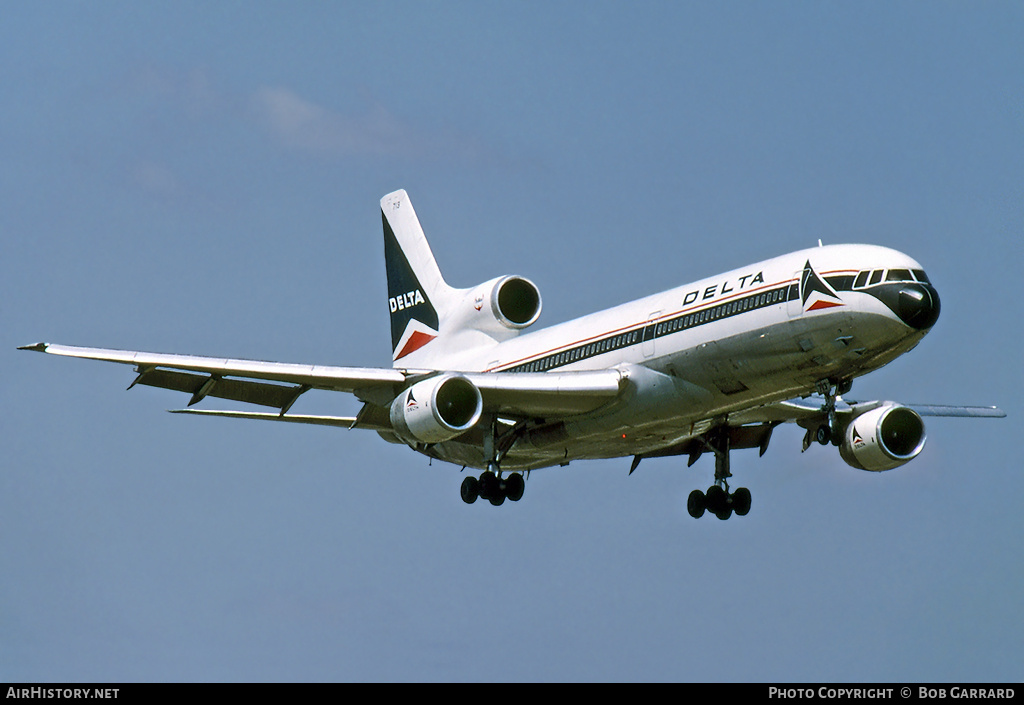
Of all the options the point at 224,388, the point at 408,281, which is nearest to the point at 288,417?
the point at 224,388

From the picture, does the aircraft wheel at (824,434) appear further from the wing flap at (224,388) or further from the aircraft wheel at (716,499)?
the wing flap at (224,388)

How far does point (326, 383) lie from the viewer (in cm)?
3844

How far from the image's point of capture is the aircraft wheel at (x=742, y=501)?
41.6 metres

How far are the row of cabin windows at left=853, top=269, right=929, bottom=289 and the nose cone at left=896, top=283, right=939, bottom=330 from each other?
0.31 meters

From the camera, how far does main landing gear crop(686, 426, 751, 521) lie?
4159 centimetres

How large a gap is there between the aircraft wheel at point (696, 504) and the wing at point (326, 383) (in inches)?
235

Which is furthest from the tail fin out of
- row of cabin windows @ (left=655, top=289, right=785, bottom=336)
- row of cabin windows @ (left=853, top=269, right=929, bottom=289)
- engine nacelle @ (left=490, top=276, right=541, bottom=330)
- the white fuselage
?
row of cabin windows @ (left=853, top=269, right=929, bottom=289)

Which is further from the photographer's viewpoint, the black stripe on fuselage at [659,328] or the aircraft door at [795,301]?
the black stripe on fuselage at [659,328]

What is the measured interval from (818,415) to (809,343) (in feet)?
26.2

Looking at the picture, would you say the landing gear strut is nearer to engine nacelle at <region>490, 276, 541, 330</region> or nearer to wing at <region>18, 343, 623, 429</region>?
wing at <region>18, 343, 623, 429</region>

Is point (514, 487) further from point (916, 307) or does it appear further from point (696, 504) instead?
point (916, 307)

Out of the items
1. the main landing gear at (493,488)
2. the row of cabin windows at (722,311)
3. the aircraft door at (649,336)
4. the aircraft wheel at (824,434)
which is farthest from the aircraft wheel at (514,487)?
the aircraft wheel at (824,434)

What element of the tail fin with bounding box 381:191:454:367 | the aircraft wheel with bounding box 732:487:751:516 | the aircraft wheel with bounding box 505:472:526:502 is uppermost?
the tail fin with bounding box 381:191:454:367

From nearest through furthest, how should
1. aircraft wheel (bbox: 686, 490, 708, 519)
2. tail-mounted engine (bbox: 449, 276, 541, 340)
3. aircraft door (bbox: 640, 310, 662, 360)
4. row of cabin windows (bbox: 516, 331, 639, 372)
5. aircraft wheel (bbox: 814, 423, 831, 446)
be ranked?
1. aircraft wheel (bbox: 814, 423, 831, 446)
2. aircraft door (bbox: 640, 310, 662, 360)
3. row of cabin windows (bbox: 516, 331, 639, 372)
4. aircraft wheel (bbox: 686, 490, 708, 519)
5. tail-mounted engine (bbox: 449, 276, 541, 340)
